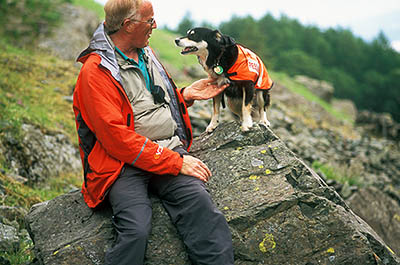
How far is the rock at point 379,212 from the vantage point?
618 centimetres

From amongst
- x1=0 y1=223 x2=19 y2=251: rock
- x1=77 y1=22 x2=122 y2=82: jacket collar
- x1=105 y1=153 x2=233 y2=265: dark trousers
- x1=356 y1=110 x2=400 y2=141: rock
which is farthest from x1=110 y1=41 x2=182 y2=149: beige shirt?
x1=356 y1=110 x2=400 y2=141: rock

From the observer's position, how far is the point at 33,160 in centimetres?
591

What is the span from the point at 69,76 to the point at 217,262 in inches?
365

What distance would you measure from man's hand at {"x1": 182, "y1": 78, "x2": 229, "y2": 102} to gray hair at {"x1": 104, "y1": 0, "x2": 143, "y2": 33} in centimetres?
119

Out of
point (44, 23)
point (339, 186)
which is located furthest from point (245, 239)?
point (44, 23)

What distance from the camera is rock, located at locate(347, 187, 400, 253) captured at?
20.3 feet

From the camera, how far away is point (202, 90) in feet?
13.8

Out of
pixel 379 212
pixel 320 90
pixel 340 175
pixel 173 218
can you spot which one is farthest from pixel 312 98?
pixel 173 218

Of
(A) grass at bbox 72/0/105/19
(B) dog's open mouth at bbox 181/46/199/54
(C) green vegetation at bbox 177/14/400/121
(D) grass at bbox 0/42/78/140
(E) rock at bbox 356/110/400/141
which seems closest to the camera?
Result: (B) dog's open mouth at bbox 181/46/199/54

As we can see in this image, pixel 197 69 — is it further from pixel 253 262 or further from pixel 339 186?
pixel 253 262

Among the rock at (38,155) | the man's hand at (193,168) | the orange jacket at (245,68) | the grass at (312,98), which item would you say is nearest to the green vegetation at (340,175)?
the orange jacket at (245,68)

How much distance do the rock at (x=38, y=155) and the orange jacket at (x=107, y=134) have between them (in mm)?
2968

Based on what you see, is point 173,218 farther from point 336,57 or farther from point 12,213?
point 336,57

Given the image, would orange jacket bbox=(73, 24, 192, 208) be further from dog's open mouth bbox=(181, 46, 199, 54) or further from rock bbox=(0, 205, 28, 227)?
rock bbox=(0, 205, 28, 227)
